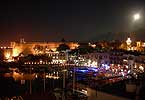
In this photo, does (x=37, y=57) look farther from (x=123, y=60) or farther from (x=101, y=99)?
(x=101, y=99)

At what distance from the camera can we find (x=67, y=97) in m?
7.71

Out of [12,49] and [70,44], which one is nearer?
[12,49]

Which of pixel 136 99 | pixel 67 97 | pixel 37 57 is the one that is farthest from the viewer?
pixel 37 57

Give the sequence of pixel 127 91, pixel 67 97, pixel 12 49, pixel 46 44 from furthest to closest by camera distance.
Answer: pixel 46 44 < pixel 12 49 < pixel 67 97 < pixel 127 91

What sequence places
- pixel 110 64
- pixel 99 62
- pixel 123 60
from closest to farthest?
pixel 123 60
pixel 110 64
pixel 99 62

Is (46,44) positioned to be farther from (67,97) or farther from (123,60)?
(67,97)

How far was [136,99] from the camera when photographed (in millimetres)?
5469

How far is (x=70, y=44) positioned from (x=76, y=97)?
5894 centimetres

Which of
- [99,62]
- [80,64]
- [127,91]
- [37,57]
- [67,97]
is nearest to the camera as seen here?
[127,91]

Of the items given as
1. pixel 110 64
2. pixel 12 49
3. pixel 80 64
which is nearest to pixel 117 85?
pixel 110 64

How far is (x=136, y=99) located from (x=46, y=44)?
61447mm

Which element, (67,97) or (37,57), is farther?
(37,57)

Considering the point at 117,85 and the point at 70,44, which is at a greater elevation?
the point at 70,44

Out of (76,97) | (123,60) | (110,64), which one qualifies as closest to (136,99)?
(76,97)
